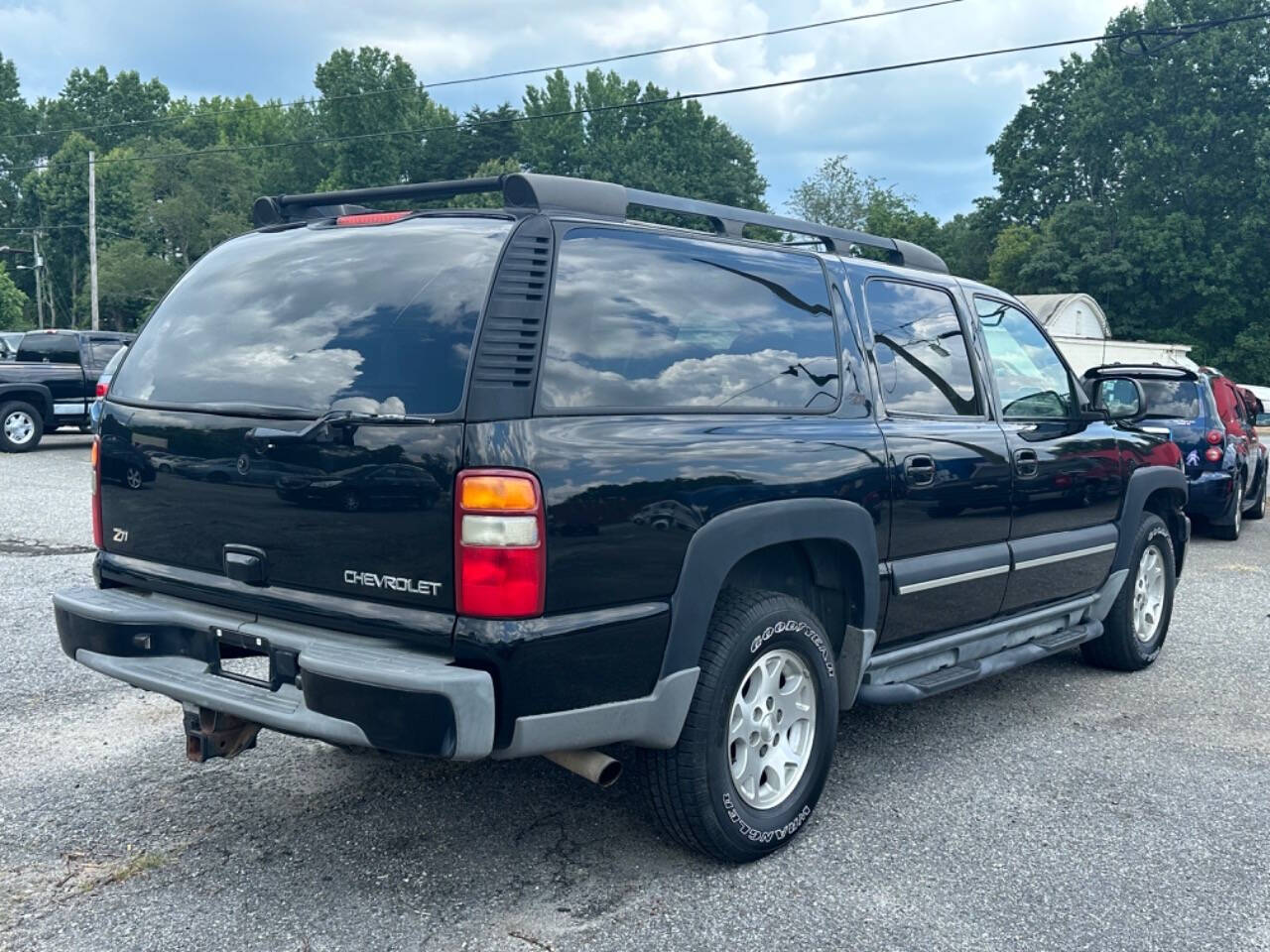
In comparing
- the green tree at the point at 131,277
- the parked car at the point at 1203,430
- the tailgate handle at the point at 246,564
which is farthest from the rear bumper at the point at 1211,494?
the green tree at the point at 131,277

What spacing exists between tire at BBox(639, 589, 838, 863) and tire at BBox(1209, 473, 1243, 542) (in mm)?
8204

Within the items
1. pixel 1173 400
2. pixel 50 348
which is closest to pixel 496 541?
pixel 1173 400

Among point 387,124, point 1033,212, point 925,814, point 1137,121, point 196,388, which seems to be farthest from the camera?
point 387,124

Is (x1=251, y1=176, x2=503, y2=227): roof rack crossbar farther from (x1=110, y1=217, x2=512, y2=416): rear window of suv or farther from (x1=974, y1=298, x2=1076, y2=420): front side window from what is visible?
(x1=974, y1=298, x2=1076, y2=420): front side window

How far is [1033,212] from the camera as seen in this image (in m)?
62.3

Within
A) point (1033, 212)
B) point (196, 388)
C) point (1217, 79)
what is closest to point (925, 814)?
point (196, 388)

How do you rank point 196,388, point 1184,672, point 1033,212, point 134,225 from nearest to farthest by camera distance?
point 196,388, point 1184,672, point 1033,212, point 134,225

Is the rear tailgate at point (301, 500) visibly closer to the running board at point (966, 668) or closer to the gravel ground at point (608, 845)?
the gravel ground at point (608, 845)

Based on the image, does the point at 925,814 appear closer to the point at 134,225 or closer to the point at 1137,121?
the point at 1137,121

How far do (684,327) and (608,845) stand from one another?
5.37 ft

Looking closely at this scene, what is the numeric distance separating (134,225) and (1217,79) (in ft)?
187

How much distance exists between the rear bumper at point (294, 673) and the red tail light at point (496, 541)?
188mm

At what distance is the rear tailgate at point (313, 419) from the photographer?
3.00 m

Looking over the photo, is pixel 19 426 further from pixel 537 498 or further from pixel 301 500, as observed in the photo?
pixel 537 498
